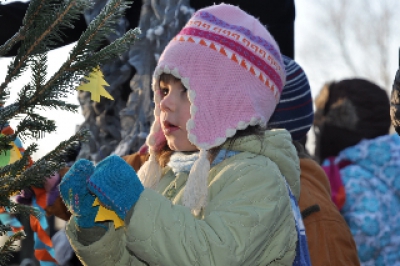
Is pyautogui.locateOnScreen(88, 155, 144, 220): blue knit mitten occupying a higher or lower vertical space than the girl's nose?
lower

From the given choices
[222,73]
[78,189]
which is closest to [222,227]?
[78,189]

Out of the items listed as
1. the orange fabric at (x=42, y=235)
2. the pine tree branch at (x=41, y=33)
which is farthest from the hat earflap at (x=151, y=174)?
the pine tree branch at (x=41, y=33)

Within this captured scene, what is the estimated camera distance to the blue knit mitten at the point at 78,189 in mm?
2125

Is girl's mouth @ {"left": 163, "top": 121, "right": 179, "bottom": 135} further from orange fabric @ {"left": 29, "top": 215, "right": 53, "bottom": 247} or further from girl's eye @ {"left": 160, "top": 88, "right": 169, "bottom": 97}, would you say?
orange fabric @ {"left": 29, "top": 215, "right": 53, "bottom": 247}

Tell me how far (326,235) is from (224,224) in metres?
0.92

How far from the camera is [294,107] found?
3324 millimetres

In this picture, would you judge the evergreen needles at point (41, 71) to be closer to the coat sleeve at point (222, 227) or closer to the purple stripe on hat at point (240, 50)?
the coat sleeve at point (222, 227)

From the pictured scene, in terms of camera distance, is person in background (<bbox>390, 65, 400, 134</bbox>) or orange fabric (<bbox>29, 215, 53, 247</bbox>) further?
orange fabric (<bbox>29, 215, 53, 247</bbox>)

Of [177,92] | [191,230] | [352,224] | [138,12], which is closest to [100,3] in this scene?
[138,12]

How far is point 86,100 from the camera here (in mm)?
3883

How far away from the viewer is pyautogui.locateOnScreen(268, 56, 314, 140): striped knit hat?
10.8 ft

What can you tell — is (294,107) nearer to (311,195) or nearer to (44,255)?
(311,195)

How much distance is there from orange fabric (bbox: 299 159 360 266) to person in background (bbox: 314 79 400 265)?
461 millimetres

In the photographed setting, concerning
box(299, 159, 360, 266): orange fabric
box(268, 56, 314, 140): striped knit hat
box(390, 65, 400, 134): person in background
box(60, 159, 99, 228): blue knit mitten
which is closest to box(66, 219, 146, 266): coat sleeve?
box(60, 159, 99, 228): blue knit mitten
